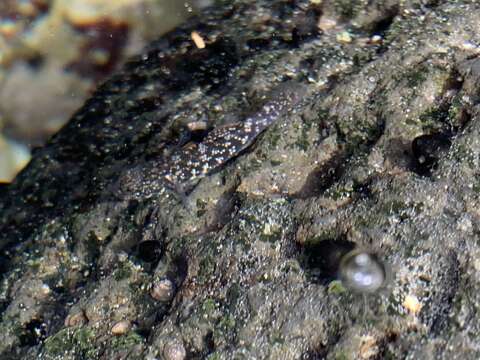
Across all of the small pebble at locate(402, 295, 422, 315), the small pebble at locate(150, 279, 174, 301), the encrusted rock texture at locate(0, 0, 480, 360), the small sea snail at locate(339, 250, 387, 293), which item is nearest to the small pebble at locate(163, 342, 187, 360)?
the encrusted rock texture at locate(0, 0, 480, 360)

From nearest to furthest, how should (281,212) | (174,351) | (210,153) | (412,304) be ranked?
(412,304), (174,351), (281,212), (210,153)

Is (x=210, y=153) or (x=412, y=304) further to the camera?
(x=210, y=153)

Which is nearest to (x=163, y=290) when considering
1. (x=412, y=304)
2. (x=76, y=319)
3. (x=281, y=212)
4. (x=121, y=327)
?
(x=121, y=327)

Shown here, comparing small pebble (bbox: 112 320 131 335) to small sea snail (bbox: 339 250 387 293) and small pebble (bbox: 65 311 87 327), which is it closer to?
small pebble (bbox: 65 311 87 327)

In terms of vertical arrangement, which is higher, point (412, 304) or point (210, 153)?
point (412, 304)

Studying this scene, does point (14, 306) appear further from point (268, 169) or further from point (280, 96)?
point (280, 96)

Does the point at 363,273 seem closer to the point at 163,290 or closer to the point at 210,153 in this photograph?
the point at 163,290

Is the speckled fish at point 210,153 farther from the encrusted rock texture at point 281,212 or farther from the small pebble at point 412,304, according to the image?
the small pebble at point 412,304
